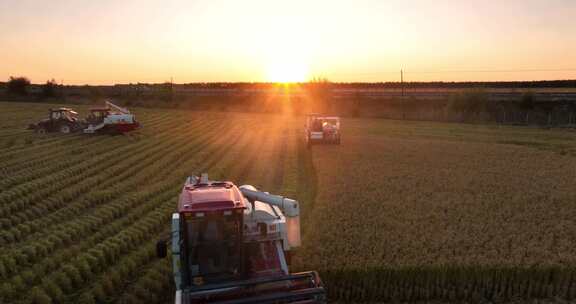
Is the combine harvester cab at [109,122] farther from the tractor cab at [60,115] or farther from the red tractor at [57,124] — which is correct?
the tractor cab at [60,115]

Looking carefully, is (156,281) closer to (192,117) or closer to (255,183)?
(255,183)

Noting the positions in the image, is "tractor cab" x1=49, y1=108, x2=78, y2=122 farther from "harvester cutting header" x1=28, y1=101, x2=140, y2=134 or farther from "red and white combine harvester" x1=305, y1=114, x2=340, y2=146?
"red and white combine harvester" x1=305, y1=114, x2=340, y2=146

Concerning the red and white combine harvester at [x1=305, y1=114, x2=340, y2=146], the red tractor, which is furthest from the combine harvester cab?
the red and white combine harvester at [x1=305, y1=114, x2=340, y2=146]

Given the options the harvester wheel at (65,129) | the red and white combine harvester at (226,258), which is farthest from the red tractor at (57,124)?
the red and white combine harvester at (226,258)

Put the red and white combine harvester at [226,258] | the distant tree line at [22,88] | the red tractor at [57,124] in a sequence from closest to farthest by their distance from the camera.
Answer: the red and white combine harvester at [226,258]
the red tractor at [57,124]
the distant tree line at [22,88]

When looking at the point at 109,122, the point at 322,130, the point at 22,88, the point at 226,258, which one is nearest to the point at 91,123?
the point at 109,122

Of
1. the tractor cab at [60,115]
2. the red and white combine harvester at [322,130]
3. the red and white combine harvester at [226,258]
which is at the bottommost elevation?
the red and white combine harvester at [226,258]
